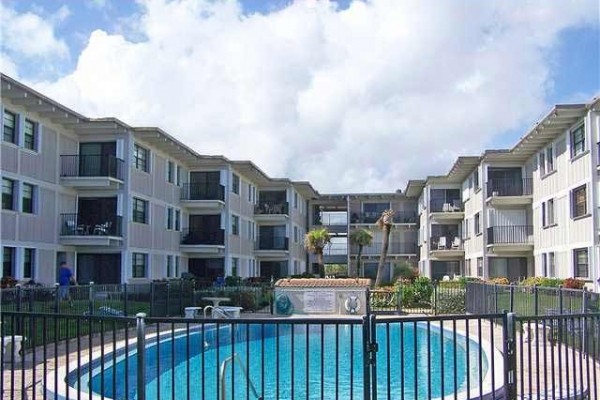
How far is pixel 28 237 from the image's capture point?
85.6 feet

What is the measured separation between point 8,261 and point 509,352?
22.5m

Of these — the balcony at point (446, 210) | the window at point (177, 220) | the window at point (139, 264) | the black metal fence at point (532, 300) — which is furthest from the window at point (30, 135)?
the balcony at point (446, 210)

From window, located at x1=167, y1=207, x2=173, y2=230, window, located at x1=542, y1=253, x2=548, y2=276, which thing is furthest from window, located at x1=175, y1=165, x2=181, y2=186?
window, located at x1=542, y1=253, x2=548, y2=276

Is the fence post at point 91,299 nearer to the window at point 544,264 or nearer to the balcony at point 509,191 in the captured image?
the window at point 544,264

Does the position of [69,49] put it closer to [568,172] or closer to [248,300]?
[248,300]

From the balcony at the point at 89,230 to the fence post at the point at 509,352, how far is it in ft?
81.3

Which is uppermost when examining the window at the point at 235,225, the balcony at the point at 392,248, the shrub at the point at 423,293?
the window at the point at 235,225

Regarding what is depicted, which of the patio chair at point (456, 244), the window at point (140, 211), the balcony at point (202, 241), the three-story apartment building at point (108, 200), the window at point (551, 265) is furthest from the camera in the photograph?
the patio chair at point (456, 244)

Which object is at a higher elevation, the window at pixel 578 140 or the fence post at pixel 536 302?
the window at pixel 578 140

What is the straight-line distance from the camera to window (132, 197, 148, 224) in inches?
1265

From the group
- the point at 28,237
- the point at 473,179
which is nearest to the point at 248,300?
the point at 28,237

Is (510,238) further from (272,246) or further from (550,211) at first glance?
(272,246)

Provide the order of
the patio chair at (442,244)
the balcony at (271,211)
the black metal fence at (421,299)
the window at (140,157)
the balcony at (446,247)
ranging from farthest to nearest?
the balcony at (271,211), the patio chair at (442,244), the balcony at (446,247), the window at (140,157), the black metal fence at (421,299)

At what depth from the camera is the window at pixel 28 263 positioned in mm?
25859
